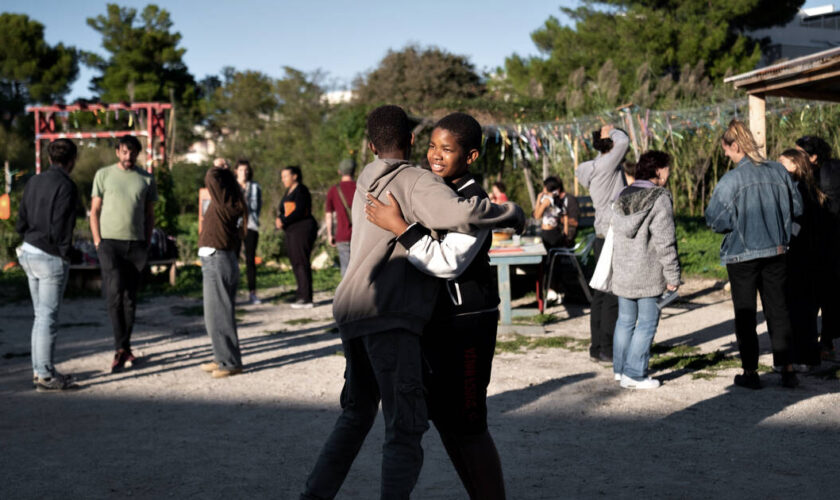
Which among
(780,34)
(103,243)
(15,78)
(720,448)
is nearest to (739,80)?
→ (720,448)

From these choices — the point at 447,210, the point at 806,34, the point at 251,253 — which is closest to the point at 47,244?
the point at 447,210

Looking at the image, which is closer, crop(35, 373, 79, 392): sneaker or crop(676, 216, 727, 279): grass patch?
crop(35, 373, 79, 392): sneaker

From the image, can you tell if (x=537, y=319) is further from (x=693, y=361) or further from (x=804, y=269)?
(x=804, y=269)

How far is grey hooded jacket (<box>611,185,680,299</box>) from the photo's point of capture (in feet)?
18.1

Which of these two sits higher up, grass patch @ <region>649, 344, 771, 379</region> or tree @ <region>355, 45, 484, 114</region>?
tree @ <region>355, 45, 484, 114</region>

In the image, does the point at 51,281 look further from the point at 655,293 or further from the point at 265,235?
the point at 265,235

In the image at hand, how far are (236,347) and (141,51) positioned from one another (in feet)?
138

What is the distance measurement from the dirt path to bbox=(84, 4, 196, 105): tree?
39.8 metres

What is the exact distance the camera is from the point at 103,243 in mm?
6543

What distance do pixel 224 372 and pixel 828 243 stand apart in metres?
4.87

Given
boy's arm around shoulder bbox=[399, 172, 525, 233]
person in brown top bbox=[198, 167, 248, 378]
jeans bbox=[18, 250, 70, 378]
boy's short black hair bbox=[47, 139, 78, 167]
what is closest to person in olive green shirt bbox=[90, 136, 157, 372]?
boy's short black hair bbox=[47, 139, 78, 167]

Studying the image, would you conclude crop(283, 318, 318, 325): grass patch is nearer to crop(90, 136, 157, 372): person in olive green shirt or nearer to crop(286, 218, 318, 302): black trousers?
crop(286, 218, 318, 302): black trousers

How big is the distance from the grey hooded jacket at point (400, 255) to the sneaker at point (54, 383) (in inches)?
156

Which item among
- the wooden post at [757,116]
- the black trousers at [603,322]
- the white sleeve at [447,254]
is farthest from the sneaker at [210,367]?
the wooden post at [757,116]
